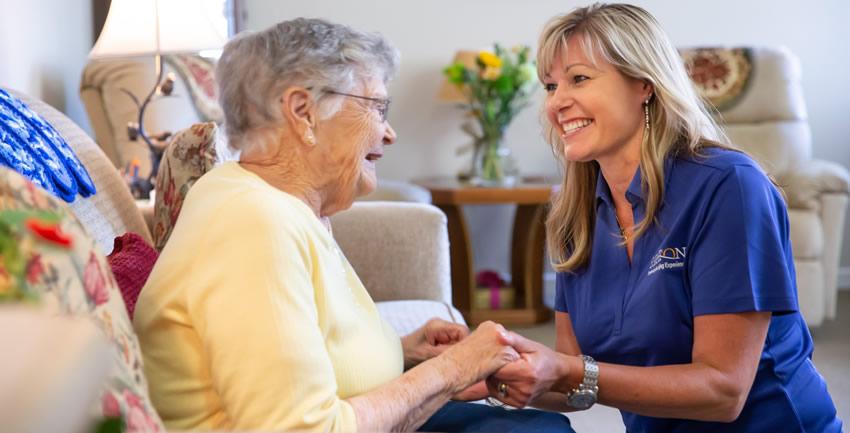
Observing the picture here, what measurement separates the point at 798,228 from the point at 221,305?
3.12 m

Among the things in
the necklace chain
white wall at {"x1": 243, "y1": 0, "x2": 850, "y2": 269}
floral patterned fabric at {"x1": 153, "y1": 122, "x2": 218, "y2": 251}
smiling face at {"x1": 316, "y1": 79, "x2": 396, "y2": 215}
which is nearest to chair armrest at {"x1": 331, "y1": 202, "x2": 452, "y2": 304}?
floral patterned fabric at {"x1": 153, "y1": 122, "x2": 218, "y2": 251}

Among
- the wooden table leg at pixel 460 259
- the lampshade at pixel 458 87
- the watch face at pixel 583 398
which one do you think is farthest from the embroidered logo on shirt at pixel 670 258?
the lampshade at pixel 458 87

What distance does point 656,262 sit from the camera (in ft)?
5.28

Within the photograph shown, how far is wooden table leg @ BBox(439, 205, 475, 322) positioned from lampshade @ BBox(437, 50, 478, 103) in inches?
20.4

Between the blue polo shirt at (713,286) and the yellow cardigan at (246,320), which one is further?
the blue polo shirt at (713,286)

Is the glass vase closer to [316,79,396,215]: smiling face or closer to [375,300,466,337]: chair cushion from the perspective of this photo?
[375,300,466,337]: chair cushion

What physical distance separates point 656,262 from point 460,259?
2731 millimetres

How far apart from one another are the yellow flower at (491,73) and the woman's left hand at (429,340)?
2681 mm

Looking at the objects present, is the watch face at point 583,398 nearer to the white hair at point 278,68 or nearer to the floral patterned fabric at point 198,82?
the white hair at point 278,68

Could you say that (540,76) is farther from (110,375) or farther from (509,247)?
(509,247)

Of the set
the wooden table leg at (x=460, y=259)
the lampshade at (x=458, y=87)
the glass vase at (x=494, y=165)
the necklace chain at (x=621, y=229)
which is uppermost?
the necklace chain at (x=621, y=229)

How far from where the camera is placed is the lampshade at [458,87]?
176 inches

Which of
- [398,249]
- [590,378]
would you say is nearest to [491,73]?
[398,249]

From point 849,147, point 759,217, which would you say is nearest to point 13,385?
point 759,217
